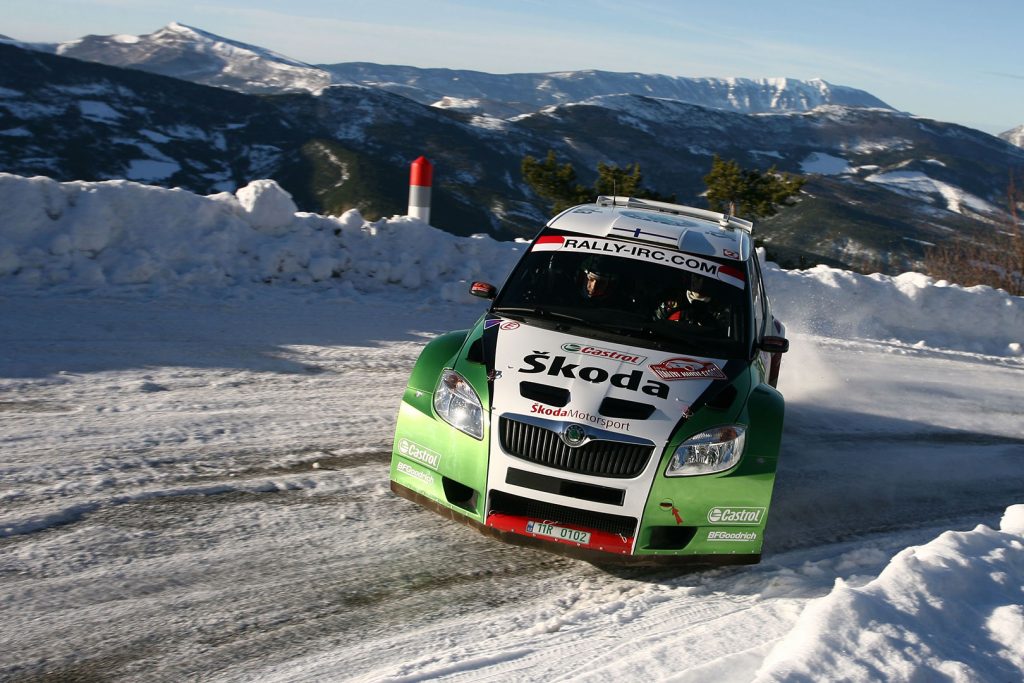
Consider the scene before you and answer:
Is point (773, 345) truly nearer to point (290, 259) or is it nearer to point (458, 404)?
point (458, 404)

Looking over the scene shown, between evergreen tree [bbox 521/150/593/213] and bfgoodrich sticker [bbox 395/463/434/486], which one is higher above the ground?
evergreen tree [bbox 521/150/593/213]

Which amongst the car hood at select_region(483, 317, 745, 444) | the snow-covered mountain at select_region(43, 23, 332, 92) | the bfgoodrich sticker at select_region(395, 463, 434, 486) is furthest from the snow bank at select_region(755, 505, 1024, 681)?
the snow-covered mountain at select_region(43, 23, 332, 92)

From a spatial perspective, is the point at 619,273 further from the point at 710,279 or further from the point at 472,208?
the point at 472,208

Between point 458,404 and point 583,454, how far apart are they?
0.78m

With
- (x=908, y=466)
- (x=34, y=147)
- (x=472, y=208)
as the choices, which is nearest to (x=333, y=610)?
(x=908, y=466)

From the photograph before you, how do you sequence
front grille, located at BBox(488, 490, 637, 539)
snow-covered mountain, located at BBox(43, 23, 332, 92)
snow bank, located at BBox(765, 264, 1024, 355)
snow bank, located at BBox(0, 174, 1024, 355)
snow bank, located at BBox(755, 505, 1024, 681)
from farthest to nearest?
snow-covered mountain, located at BBox(43, 23, 332, 92)
snow bank, located at BBox(765, 264, 1024, 355)
snow bank, located at BBox(0, 174, 1024, 355)
front grille, located at BBox(488, 490, 637, 539)
snow bank, located at BBox(755, 505, 1024, 681)

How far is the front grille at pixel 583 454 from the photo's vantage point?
461cm

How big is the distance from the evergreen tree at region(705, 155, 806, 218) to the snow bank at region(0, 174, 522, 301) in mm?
8355

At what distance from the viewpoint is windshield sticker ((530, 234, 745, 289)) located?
630 centimetres

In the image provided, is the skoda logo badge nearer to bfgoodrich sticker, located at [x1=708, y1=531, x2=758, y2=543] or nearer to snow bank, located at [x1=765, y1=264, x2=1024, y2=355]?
bfgoodrich sticker, located at [x1=708, y1=531, x2=758, y2=543]

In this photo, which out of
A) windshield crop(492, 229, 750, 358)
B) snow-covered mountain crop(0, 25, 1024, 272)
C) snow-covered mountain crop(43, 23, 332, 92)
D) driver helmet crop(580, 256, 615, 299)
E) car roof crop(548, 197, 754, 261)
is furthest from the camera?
snow-covered mountain crop(43, 23, 332, 92)

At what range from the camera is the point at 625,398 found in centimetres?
486

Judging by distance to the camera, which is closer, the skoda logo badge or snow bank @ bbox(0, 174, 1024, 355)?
the skoda logo badge

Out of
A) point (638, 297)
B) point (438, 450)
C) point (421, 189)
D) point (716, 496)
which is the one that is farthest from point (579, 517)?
point (421, 189)
